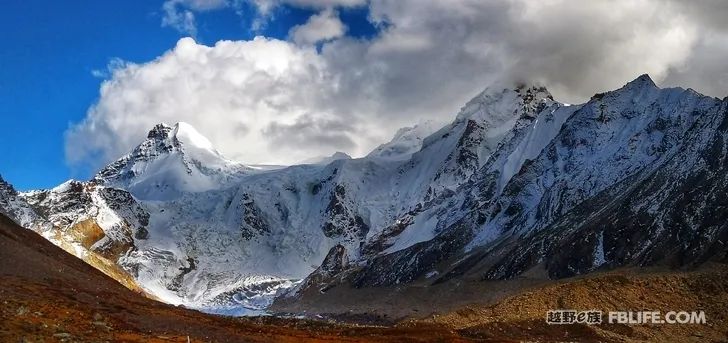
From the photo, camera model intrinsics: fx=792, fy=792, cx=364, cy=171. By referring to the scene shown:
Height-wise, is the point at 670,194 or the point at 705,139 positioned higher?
the point at 705,139

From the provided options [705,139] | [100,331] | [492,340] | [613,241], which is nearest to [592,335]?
[492,340]

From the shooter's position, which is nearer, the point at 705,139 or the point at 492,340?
the point at 492,340

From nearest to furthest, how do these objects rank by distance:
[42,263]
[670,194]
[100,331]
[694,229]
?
[100,331] < [42,263] < [694,229] < [670,194]

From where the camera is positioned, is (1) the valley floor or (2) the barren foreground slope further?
(1) the valley floor

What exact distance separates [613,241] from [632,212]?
963 centimetres

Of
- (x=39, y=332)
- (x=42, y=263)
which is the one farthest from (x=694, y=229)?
(x=39, y=332)

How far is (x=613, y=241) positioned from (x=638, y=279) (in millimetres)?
60530

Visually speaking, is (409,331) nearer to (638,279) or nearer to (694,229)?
(638,279)

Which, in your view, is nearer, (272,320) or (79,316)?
(79,316)

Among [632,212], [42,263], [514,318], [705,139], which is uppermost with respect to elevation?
[705,139]

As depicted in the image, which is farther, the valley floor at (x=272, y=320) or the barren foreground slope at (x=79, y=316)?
the valley floor at (x=272, y=320)

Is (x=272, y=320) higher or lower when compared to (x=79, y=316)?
higher

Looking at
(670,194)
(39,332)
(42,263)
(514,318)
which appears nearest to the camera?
(39,332)

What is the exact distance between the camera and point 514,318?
105 m
